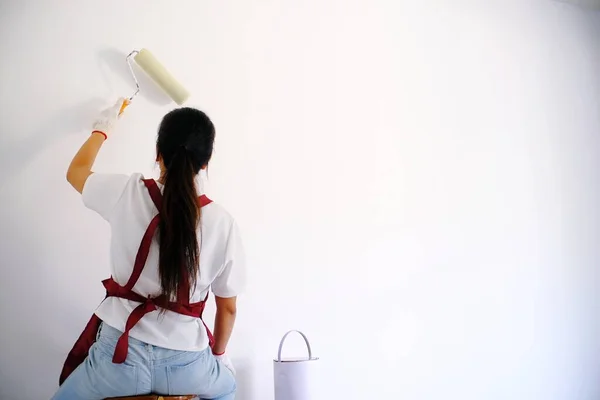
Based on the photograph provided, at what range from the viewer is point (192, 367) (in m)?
1.18

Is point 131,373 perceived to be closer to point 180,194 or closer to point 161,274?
point 161,274

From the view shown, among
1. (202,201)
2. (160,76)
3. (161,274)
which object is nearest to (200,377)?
(161,274)

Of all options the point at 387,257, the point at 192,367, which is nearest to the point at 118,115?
the point at 192,367

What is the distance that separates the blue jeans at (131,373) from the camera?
44.1 inches

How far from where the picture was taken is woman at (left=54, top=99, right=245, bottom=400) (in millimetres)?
1128

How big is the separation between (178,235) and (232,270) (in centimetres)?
19

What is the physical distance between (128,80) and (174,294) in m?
0.77

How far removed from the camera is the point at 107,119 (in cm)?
146

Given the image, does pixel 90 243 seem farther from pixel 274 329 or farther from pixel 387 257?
pixel 387 257

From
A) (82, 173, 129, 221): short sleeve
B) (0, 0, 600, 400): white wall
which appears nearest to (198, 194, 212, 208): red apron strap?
(82, 173, 129, 221): short sleeve

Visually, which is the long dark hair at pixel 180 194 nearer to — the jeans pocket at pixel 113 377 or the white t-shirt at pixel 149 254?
the white t-shirt at pixel 149 254

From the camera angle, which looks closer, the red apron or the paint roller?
the red apron

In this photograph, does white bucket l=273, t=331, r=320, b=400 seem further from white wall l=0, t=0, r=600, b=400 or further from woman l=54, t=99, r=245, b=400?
woman l=54, t=99, r=245, b=400

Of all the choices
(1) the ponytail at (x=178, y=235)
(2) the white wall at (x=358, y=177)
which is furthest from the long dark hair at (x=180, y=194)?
(2) the white wall at (x=358, y=177)
